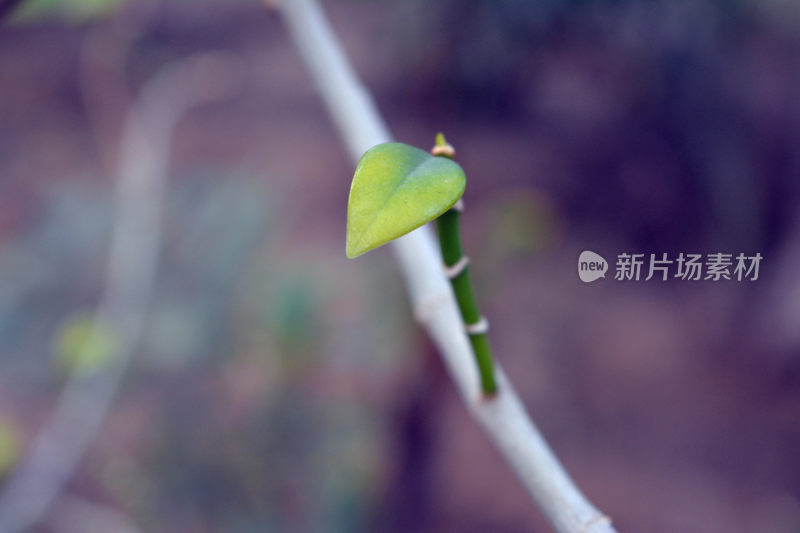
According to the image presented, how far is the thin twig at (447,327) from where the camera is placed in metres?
0.21

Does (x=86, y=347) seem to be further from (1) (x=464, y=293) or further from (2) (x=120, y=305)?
(1) (x=464, y=293)

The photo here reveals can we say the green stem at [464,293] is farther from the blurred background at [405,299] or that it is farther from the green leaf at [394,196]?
the blurred background at [405,299]

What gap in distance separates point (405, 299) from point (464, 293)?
0.84 m

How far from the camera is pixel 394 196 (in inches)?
5.4

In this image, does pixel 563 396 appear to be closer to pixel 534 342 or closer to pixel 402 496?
pixel 534 342

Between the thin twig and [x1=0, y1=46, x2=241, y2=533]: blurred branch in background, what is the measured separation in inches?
28.1

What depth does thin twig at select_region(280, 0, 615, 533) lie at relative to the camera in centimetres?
21

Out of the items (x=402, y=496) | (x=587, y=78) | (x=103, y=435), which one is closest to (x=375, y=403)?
(x=402, y=496)

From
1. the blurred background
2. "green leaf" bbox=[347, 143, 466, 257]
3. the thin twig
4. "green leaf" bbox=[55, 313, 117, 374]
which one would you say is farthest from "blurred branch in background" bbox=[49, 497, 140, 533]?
"green leaf" bbox=[347, 143, 466, 257]

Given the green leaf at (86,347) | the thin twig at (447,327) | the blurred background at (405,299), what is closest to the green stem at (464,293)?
the thin twig at (447,327)

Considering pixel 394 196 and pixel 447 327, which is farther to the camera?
pixel 447 327

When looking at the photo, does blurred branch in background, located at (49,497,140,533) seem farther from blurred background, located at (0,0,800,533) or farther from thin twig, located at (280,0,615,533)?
thin twig, located at (280,0,615,533)

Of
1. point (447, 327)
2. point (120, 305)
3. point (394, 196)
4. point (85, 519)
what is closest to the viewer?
point (394, 196)

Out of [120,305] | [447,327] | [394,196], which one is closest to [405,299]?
[120,305]
